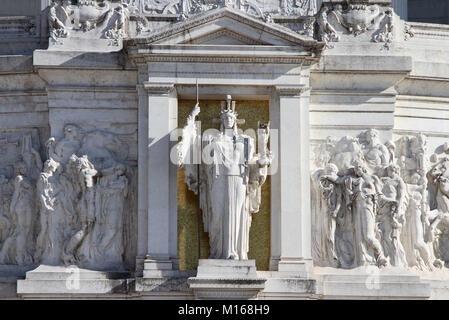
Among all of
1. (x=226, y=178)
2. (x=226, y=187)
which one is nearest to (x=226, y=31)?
(x=226, y=178)

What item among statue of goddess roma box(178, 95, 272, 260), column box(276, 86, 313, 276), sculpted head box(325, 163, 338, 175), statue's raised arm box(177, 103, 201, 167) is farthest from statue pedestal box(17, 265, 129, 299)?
sculpted head box(325, 163, 338, 175)

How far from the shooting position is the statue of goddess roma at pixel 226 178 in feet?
107

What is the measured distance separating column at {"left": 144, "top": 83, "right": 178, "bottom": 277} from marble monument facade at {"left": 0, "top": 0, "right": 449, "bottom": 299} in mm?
30

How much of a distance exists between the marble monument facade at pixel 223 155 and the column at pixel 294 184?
0.03 metres

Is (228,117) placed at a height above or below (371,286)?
above

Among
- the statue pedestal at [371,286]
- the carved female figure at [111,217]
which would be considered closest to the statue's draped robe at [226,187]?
the carved female figure at [111,217]

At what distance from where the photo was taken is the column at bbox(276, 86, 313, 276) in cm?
3300

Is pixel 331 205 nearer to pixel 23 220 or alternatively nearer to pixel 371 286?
pixel 371 286

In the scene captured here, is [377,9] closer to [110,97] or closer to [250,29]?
[250,29]

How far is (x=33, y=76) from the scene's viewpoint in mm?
34719

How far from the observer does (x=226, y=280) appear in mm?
31797

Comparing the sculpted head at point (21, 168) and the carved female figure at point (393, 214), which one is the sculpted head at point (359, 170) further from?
the sculpted head at point (21, 168)

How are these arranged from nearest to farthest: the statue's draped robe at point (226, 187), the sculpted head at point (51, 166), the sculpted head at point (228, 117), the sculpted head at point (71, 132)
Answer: the statue's draped robe at point (226, 187), the sculpted head at point (228, 117), the sculpted head at point (51, 166), the sculpted head at point (71, 132)

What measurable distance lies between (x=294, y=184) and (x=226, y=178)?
157cm
